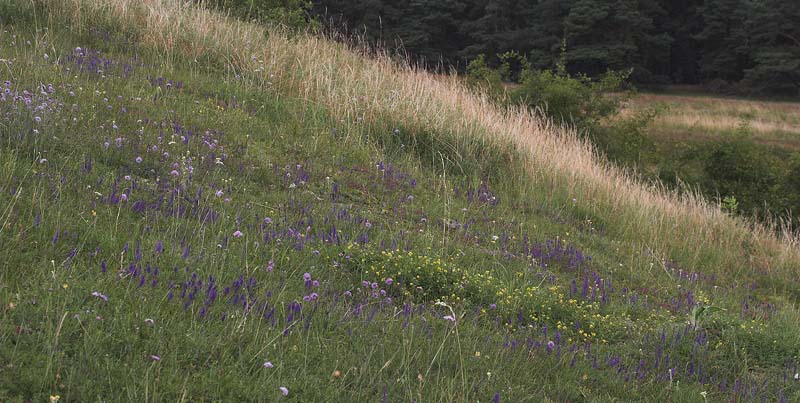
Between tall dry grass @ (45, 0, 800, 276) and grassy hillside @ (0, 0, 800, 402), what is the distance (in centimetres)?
5

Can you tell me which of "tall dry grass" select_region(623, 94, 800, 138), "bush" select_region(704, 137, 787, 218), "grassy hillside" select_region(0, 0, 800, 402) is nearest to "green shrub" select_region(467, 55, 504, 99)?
"bush" select_region(704, 137, 787, 218)

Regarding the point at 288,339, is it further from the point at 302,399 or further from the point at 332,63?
the point at 332,63

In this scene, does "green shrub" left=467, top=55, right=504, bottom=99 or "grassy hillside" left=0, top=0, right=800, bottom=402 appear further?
"green shrub" left=467, top=55, right=504, bottom=99

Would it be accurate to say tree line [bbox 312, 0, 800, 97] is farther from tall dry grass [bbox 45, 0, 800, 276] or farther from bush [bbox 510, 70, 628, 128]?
tall dry grass [bbox 45, 0, 800, 276]

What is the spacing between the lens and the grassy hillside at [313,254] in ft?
9.44

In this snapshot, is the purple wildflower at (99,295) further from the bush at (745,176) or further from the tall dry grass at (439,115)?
the bush at (745,176)

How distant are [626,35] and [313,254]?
58240mm

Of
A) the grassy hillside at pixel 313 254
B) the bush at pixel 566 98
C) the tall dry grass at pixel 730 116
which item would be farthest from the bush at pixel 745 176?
the tall dry grass at pixel 730 116

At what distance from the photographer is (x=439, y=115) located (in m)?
9.20

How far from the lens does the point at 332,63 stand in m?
10.7

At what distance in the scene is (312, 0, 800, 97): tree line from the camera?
54.2 meters

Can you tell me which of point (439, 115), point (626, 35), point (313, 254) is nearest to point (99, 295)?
point (313, 254)

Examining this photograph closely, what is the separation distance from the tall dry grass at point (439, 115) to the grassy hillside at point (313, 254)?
53mm

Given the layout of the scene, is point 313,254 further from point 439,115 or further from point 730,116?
point 730,116
